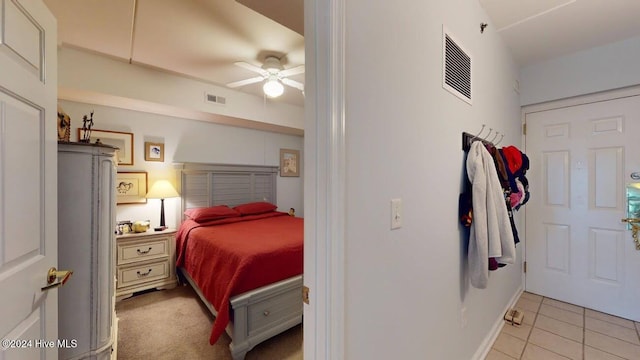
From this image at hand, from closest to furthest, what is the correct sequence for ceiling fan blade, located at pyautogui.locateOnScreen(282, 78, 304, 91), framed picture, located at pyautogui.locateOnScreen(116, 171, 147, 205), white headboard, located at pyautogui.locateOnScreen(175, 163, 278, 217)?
1. ceiling fan blade, located at pyautogui.locateOnScreen(282, 78, 304, 91)
2. framed picture, located at pyautogui.locateOnScreen(116, 171, 147, 205)
3. white headboard, located at pyautogui.locateOnScreen(175, 163, 278, 217)

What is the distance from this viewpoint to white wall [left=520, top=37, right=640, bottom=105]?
7.11ft

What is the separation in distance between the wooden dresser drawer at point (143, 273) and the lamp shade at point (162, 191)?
79cm

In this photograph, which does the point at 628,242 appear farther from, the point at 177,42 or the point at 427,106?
the point at 177,42

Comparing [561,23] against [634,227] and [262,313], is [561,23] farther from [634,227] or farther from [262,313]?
[262,313]

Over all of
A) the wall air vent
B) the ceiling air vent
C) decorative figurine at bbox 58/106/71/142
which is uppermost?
the wall air vent

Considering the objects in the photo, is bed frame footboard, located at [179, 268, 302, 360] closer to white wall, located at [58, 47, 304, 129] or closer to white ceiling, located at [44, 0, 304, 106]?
white ceiling, located at [44, 0, 304, 106]

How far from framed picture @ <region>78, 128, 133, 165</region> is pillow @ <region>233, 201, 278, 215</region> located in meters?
1.48

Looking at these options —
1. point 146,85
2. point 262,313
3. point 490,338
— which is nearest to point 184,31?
point 146,85

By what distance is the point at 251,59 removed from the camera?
8.47ft

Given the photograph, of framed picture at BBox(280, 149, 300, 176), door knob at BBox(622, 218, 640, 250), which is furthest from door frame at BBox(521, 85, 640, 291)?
framed picture at BBox(280, 149, 300, 176)

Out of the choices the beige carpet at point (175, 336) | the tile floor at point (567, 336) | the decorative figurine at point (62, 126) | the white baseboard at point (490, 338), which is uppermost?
the decorative figurine at point (62, 126)

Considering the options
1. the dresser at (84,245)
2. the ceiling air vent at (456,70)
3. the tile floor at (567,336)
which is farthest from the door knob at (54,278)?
the tile floor at (567,336)

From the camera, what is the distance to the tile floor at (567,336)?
1.80m

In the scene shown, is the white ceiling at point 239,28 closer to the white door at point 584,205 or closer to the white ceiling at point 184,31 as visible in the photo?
the white ceiling at point 184,31
